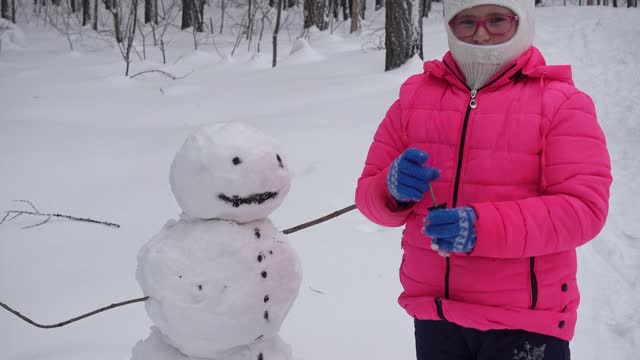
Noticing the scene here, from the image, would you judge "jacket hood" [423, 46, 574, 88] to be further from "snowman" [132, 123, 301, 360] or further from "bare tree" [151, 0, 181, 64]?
"bare tree" [151, 0, 181, 64]

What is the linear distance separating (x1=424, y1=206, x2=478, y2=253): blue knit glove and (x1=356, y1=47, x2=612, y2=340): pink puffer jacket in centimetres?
2

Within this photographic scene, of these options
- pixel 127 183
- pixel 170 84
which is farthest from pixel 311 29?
pixel 127 183

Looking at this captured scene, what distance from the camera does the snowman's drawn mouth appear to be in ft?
4.77

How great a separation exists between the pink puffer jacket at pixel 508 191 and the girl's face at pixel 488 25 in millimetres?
75

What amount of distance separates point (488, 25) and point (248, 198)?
2.40ft

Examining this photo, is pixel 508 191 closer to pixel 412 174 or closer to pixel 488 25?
pixel 412 174

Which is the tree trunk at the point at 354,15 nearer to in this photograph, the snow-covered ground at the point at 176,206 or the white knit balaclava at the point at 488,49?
the snow-covered ground at the point at 176,206

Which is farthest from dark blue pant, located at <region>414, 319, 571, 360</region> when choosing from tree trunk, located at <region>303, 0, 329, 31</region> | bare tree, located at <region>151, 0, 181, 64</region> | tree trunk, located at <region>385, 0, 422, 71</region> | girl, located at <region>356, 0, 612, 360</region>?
tree trunk, located at <region>303, 0, 329, 31</region>

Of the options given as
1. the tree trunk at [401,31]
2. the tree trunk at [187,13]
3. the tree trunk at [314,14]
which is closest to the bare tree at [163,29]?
the tree trunk at [187,13]

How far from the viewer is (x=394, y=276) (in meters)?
2.91

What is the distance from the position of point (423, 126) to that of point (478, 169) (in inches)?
7.1

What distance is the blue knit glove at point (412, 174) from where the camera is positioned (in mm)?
1246

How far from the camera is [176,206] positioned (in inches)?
139

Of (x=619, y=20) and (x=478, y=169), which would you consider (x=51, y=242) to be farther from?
(x=619, y=20)
